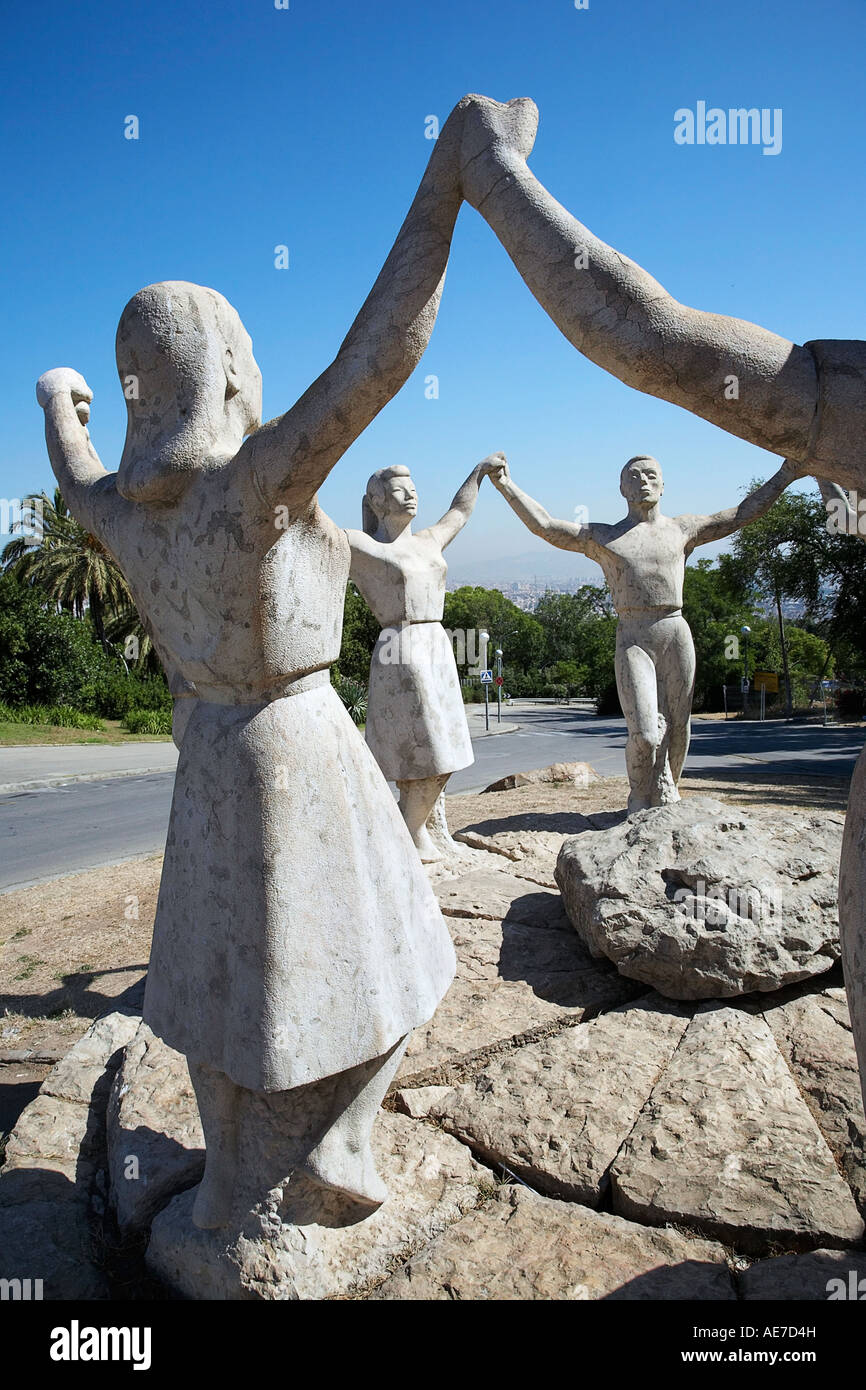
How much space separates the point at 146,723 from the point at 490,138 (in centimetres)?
2149

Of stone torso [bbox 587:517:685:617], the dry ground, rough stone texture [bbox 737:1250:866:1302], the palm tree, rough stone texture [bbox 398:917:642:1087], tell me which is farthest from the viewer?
the palm tree

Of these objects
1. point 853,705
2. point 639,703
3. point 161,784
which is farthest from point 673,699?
point 853,705

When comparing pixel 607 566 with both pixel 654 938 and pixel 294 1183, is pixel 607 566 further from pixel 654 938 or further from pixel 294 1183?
pixel 294 1183

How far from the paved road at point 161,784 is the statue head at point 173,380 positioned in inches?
219

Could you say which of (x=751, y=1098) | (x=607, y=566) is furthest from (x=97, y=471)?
(x=607, y=566)

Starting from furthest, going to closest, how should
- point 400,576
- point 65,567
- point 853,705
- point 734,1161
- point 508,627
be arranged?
point 508,627 → point 65,567 → point 853,705 → point 400,576 → point 734,1161

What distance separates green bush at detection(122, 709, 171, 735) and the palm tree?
4.24m

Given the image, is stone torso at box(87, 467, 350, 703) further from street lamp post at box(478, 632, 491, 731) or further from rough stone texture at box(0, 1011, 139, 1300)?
street lamp post at box(478, 632, 491, 731)

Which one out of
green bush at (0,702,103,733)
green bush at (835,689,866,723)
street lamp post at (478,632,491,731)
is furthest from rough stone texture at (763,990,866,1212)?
green bush at (835,689,866,723)

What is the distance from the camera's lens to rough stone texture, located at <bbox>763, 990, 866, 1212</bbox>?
251 centimetres

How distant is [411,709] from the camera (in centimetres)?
514

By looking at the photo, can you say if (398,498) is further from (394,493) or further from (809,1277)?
(809,1277)

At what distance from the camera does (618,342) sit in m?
1.46
